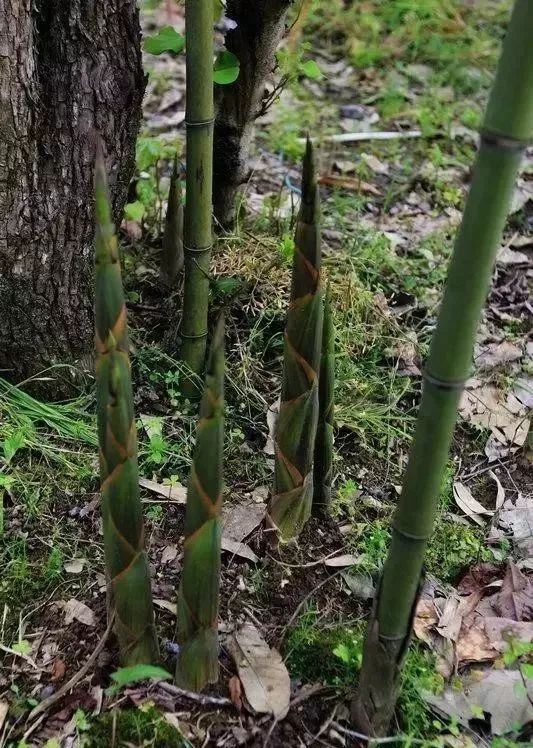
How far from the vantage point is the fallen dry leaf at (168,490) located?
72.9 inches

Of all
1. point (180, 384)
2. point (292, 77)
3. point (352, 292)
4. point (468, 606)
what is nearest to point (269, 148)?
point (292, 77)

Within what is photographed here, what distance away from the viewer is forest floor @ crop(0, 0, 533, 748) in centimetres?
141

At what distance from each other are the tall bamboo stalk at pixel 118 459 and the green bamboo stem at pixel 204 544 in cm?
8

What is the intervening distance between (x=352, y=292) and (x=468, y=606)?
106 centimetres

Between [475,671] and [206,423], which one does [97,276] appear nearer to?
[206,423]

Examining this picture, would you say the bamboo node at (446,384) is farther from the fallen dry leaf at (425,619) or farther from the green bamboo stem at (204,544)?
the fallen dry leaf at (425,619)

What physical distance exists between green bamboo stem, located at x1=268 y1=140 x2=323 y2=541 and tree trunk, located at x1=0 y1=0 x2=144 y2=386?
2.40ft

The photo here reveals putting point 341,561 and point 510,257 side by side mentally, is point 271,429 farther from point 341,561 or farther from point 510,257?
point 510,257

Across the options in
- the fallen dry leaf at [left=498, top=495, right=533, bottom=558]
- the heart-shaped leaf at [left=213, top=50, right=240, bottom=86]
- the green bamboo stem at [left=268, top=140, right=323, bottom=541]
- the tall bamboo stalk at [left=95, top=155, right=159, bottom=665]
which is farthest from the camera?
the heart-shaped leaf at [left=213, top=50, right=240, bottom=86]

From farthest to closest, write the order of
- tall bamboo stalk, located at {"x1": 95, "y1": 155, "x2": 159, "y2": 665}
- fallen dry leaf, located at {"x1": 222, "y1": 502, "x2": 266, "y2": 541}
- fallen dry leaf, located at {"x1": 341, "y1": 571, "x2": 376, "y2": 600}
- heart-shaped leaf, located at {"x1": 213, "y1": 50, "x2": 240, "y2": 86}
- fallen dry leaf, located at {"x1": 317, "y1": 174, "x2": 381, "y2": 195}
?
1. fallen dry leaf, located at {"x1": 317, "y1": 174, "x2": 381, "y2": 195}
2. heart-shaped leaf, located at {"x1": 213, "y1": 50, "x2": 240, "y2": 86}
3. fallen dry leaf, located at {"x1": 222, "y1": 502, "x2": 266, "y2": 541}
4. fallen dry leaf, located at {"x1": 341, "y1": 571, "x2": 376, "y2": 600}
5. tall bamboo stalk, located at {"x1": 95, "y1": 155, "x2": 159, "y2": 665}

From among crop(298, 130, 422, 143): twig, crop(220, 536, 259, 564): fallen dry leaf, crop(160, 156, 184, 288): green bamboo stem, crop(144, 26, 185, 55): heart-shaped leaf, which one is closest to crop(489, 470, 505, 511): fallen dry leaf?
crop(220, 536, 259, 564): fallen dry leaf

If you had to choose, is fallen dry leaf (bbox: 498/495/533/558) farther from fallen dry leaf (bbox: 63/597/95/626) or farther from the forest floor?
fallen dry leaf (bbox: 63/597/95/626)

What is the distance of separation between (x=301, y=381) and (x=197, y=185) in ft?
2.25

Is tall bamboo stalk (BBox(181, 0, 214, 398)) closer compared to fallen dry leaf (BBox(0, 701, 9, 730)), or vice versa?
fallen dry leaf (BBox(0, 701, 9, 730))
